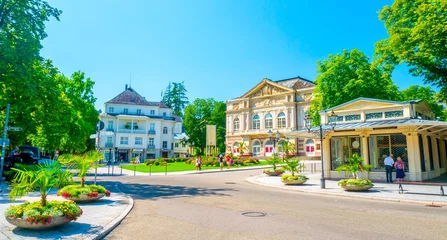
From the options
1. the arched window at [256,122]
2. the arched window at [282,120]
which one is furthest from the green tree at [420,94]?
the arched window at [256,122]

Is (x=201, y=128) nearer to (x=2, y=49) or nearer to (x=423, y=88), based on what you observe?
(x=423, y=88)

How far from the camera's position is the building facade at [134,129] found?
216 ft

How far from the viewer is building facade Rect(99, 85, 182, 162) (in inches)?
2594

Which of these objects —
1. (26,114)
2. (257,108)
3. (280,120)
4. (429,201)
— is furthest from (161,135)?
(429,201)

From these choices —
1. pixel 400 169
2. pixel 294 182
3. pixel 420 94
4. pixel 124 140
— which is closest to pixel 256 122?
pixel 124 140

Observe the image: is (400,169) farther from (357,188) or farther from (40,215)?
(40,215)

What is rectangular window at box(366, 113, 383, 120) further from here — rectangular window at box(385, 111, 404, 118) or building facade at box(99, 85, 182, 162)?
building facade at box(99, 85, 182, 162)

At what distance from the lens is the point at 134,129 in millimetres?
67250

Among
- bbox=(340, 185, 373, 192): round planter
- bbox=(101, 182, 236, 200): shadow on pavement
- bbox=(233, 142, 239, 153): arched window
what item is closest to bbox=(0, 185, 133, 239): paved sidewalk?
bbox=(101, 182, 236, 200): shadow on pavement

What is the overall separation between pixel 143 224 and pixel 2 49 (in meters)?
12.4

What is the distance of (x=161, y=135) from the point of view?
69812 mm

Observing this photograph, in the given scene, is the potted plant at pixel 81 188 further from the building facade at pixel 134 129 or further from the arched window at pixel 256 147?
the building facade at pixel 134 129

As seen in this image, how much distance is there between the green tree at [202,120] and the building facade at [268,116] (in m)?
7.56

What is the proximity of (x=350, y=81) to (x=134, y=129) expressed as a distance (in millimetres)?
49425
